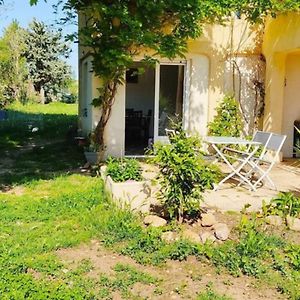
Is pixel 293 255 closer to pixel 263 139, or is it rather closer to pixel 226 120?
pixel 263 139

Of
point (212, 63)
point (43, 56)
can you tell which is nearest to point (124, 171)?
point (212, 63)

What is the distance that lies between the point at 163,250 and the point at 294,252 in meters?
1.53

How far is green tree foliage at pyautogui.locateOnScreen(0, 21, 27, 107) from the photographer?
88.8 ft

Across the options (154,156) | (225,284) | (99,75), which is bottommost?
(225,284)

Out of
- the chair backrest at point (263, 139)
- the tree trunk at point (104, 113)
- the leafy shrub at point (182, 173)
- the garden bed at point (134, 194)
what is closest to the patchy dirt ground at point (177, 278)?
the leafy shrub at point (182, 173)

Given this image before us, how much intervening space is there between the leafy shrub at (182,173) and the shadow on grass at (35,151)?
3.63 meters

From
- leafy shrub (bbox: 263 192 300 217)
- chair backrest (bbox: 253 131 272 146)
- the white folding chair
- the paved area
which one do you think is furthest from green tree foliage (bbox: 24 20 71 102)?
leafy shrub (bbox: 263 192 300 217)

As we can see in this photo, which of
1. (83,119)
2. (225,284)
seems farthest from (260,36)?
(225,284)

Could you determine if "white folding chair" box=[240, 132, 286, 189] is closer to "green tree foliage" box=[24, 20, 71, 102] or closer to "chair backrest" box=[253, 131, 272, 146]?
"chair backrest" box=[253, 131, 272, 146]

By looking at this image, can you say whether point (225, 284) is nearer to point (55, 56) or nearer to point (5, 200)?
point (5, 200)

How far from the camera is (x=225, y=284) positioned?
410 centimetres

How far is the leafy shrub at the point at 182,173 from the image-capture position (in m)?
5.29

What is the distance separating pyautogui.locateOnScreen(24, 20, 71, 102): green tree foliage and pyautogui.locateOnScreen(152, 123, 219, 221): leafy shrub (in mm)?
24936

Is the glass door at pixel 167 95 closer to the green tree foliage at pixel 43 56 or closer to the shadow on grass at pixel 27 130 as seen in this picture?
the shadow on grass at pixel 27 130
